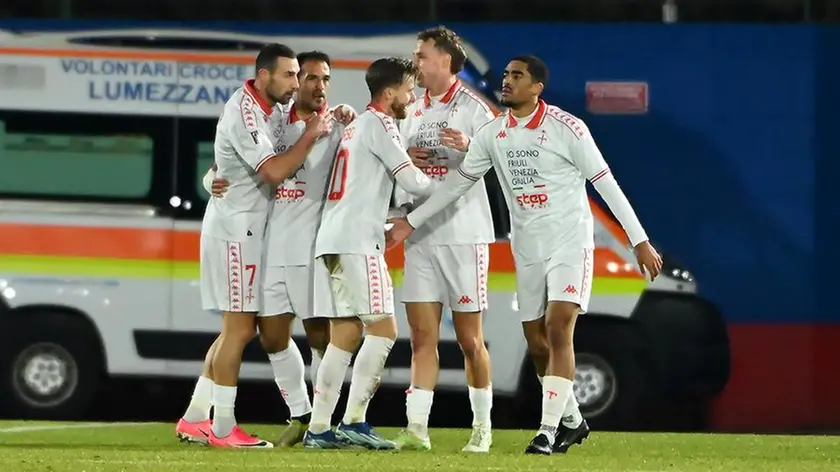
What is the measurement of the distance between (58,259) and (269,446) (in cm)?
384

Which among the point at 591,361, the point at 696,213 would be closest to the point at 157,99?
the point at 591,361

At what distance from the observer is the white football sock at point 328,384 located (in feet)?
32.3

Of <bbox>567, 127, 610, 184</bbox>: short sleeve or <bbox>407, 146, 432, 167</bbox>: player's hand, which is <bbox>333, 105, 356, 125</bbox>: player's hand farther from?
<bbox>567, 127, 610, 184</bbox>: short sleeve

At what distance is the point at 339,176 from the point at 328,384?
39.4 inches

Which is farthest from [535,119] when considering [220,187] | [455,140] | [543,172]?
[220,187]

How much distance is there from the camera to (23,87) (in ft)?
44.4

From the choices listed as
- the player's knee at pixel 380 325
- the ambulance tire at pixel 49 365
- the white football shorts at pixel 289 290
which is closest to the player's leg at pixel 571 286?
the player's knee at pixel 380 325

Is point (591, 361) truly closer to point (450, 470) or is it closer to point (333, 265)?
point (333, 265)

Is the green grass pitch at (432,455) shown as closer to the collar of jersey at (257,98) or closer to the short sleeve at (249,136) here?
the short sleeve at (249,136)

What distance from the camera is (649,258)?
30.8ft

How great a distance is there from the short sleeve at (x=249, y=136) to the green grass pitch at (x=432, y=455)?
1.41 meters

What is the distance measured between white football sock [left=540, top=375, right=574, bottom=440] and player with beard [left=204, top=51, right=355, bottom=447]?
1.27 metres

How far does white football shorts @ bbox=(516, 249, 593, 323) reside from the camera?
963cm

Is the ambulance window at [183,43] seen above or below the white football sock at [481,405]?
above
